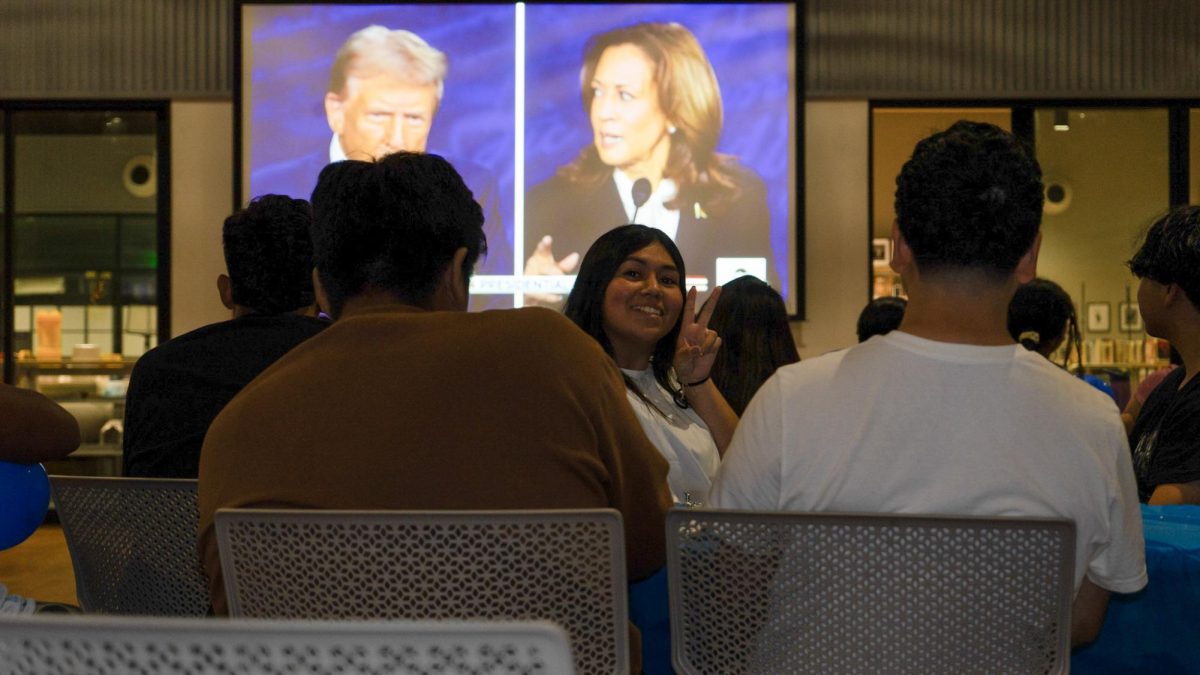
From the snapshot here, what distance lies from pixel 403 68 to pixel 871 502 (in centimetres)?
531

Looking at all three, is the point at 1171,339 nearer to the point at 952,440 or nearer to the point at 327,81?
the point at 952,440

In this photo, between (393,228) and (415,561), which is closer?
(415,561)

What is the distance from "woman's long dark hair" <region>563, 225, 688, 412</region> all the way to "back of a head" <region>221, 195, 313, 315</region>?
26.9 inches

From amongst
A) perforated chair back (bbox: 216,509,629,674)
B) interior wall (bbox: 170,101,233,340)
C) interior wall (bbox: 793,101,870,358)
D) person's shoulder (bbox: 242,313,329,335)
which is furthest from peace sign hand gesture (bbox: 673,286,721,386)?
interior wall (bbox: 170,101,233,340)

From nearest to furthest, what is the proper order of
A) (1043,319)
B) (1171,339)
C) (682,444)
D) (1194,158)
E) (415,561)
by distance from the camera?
(415,561), (1171,339), (682,444), (1043,319), (1194,158)

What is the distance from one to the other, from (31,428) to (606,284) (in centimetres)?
134

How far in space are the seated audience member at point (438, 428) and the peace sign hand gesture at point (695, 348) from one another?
82 cm

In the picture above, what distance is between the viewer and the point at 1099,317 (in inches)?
298

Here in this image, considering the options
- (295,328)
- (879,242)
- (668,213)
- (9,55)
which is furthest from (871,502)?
(879,242)

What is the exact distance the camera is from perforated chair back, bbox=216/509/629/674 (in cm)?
130

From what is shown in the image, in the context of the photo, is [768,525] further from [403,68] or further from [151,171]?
[151,171]

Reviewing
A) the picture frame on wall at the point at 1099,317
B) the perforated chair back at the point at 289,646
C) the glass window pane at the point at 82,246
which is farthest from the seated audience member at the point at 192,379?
the picture frame on wall at the point at 1099,317

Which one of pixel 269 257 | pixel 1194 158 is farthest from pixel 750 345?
pixel 1194 158

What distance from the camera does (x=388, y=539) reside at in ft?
4.27
